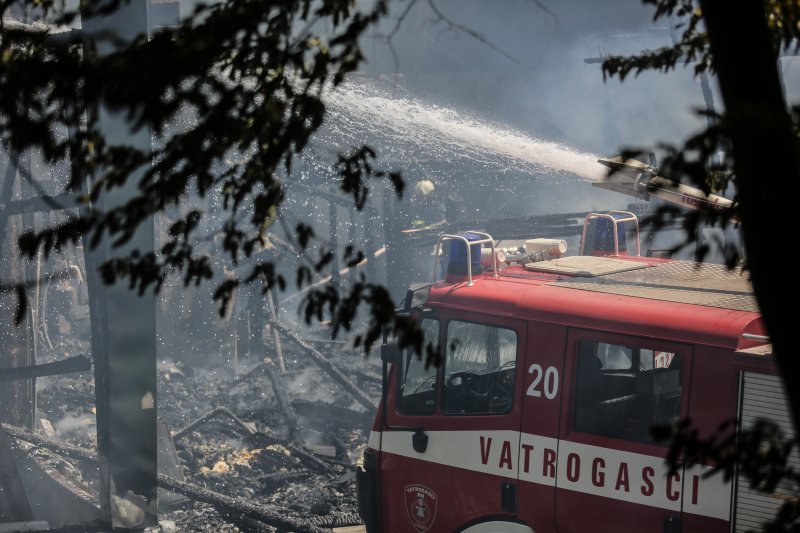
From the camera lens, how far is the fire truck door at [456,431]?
538cm

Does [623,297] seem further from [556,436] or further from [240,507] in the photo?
[240,507]

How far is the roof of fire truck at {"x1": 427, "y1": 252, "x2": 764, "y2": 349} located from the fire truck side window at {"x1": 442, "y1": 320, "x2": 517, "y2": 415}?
151 mm

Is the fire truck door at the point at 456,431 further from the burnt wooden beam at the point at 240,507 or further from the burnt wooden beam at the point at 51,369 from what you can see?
the burnt wooden beam at the point at 51,369

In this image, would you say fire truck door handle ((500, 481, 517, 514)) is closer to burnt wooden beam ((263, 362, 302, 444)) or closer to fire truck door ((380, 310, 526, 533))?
fire truck door ((380, 310, 526, 533))

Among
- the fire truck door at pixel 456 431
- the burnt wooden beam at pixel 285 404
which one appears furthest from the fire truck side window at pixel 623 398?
the burnt wooden beam at pixel 285 404

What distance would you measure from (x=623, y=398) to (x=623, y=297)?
0.59 meters

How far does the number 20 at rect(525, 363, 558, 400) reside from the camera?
5.21 meters

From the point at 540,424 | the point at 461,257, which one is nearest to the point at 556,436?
the point at 540,424

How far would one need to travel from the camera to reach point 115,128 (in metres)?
6.77

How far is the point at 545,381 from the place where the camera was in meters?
5.25

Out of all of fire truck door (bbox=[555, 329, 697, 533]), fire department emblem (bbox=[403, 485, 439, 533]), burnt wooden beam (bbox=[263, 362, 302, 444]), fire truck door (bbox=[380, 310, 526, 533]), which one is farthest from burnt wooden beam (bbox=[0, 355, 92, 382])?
fire truck door (bbox=[555, 329, 697, 533])

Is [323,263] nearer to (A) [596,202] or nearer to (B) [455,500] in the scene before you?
(B) [455,500]

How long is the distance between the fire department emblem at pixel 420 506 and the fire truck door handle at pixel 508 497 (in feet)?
1.62

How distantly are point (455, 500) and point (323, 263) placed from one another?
10.5 feet
